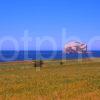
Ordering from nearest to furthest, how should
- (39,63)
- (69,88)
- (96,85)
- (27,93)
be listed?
(27,93) < (69,88) < (96,85) < (39,63)

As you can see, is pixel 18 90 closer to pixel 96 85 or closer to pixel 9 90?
pixel 9 90

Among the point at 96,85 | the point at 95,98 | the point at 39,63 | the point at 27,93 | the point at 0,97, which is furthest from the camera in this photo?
the point at 39,63

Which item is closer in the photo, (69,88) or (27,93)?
(27,93)

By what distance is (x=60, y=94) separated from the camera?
70.5ft

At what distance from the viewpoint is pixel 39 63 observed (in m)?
62.7

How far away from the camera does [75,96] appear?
20.6 metres

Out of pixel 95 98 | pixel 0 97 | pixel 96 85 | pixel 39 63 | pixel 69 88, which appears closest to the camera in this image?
pixel 95 98

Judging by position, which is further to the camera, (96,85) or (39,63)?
(39,63)

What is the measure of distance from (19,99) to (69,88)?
562cm

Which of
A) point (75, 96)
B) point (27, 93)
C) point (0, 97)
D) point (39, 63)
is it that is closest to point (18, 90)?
point (27, 93)

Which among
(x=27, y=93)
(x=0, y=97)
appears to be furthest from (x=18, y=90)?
(x=0, y=97)

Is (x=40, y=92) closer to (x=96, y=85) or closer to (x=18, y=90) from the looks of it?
(x=18, y=90)

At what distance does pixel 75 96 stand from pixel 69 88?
4.02 meters

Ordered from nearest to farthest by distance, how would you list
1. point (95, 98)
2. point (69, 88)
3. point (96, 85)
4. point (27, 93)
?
point (95, 98)
point (27, 93)
point (69, 88)
point (96, 85)
